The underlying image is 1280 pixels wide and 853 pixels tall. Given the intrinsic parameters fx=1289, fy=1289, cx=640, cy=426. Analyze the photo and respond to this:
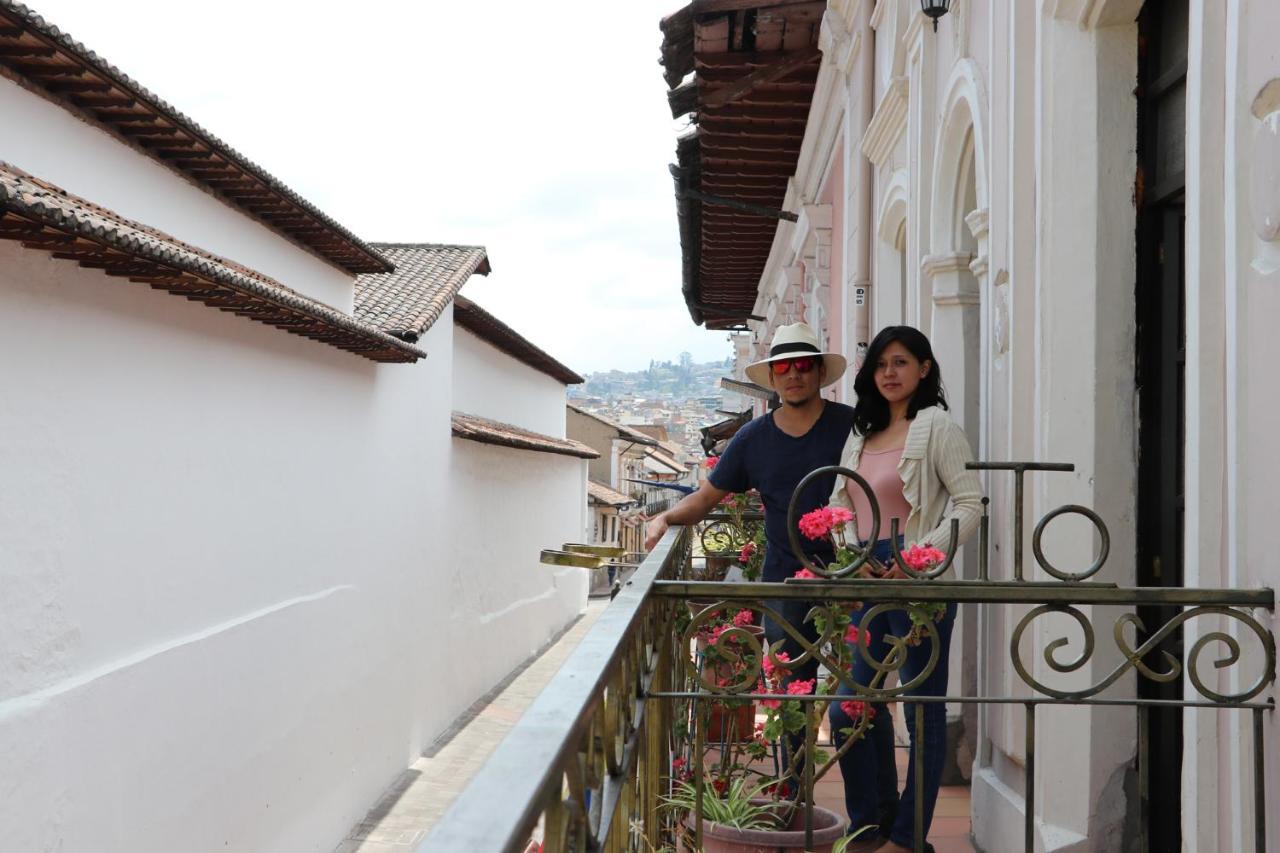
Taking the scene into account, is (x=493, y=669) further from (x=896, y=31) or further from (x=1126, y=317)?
(x=1126, y=317)

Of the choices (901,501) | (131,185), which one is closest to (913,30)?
(901,501)

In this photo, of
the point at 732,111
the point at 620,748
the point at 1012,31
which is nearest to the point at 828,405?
the point at 1012,31

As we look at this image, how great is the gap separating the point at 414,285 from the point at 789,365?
1450cm

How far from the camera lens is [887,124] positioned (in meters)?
7.25

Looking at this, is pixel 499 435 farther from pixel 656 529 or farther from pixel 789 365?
pixel 789 365

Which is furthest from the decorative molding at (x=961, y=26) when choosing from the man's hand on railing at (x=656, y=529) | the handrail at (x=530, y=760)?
the handrail at (x=530, y=760)

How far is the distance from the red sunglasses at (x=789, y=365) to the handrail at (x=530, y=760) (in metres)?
1.99

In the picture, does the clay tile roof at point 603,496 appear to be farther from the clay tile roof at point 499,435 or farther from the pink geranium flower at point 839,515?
the pink geranium flower at point 839,515

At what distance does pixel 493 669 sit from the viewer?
2303 centimetres

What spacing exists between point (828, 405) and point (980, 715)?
1.15 m

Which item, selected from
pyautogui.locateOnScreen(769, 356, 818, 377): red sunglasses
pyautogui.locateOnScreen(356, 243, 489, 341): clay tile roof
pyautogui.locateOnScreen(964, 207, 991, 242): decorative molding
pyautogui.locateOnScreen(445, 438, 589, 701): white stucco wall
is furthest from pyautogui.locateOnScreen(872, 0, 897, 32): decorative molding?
pyautogui.locateOnScreen(445, 438, 589, 701): white stucco wall

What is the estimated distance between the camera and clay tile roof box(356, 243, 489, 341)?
16.0 metres

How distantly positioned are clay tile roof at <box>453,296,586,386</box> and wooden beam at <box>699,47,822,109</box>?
Result: 9.88 m

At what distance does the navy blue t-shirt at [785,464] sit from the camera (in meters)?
4.12
